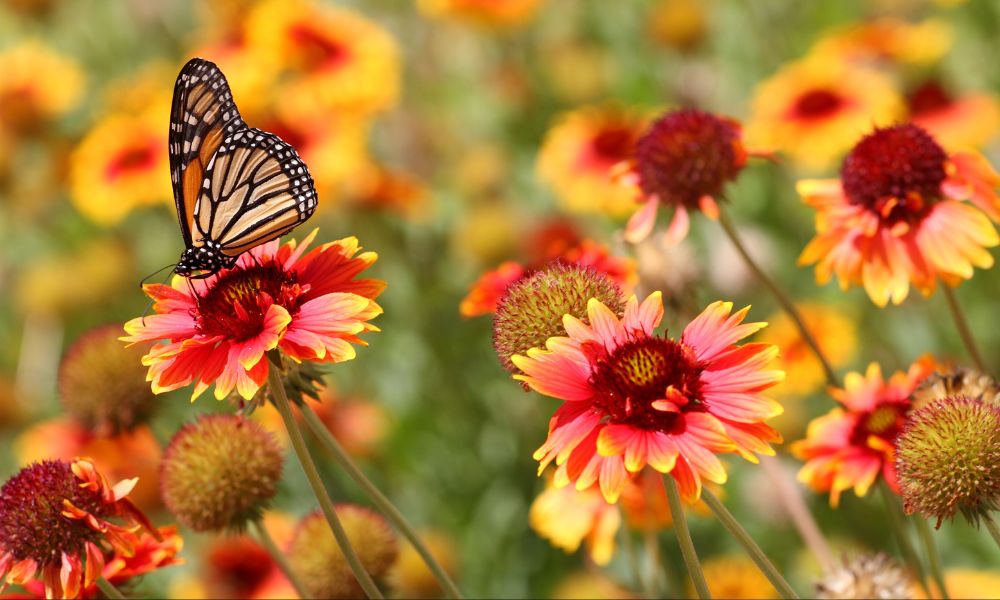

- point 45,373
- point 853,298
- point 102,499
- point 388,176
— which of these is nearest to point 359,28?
point 388,176

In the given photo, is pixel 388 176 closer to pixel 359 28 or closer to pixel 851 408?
pixel 359 28

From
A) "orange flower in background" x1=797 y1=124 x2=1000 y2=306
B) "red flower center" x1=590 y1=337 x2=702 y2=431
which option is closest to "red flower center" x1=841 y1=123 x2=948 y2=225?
"orange flower in background" x1=797 y1=124 x2=1000 y2=306

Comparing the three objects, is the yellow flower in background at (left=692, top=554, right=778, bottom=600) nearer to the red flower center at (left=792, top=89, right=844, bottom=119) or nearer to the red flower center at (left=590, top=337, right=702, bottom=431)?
the red flower center at (left=590, top=337, right=702, bottom=431)

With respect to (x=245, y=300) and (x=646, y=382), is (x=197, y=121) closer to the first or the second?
(x=245, y=300)

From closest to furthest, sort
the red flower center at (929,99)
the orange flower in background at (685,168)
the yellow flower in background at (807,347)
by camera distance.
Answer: the orange flower in background at (685,168) < the yellow flower in background at (807,347) < the red flower center at (929,99)

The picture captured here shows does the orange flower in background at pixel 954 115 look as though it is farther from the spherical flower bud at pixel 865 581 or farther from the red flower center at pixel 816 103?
the spherical flower bud at pixel 865 581

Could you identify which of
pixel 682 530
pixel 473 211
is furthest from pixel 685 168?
pixel 473 211

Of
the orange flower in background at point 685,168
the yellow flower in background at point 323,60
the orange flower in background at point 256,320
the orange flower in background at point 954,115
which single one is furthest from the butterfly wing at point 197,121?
the orange flower in background at point 954,115
